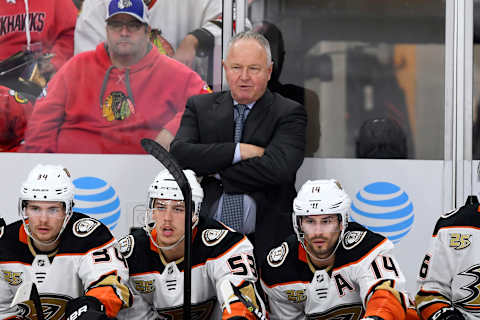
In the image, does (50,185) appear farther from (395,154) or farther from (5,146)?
(395,154)

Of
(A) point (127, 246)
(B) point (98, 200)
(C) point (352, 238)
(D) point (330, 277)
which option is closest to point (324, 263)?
(D) point (330, 277)

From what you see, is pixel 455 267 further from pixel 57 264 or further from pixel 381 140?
pixel 57 264

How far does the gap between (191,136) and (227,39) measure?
913 millimetres

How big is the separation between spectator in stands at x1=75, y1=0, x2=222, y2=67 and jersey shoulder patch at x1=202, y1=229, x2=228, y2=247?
143 cm

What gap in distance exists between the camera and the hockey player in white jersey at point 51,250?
11.9ft

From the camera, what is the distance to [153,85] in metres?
4.91

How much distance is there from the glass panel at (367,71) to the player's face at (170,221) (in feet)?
4.40

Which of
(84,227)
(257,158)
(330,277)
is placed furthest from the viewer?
(257,158)

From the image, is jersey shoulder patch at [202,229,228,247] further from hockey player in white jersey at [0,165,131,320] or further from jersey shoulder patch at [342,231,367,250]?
jersey shoulder patch at [342,231,367,250]

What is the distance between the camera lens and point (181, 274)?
3732 mm

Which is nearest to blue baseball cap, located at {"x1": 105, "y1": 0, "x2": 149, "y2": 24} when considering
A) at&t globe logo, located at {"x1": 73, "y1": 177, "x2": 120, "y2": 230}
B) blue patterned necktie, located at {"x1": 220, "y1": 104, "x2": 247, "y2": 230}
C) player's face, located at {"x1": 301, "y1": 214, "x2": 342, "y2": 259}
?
at&t globe logo, located at {"x1": 73, "y1": 177, "x2": 120, "y2": 230}

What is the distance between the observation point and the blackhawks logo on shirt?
16.0ft

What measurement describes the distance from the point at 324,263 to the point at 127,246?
37.4 inches

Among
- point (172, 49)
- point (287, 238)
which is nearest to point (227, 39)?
point (172, 49)
